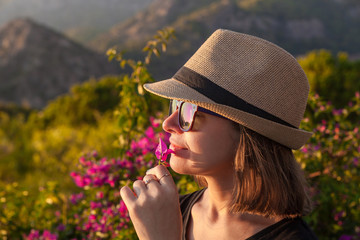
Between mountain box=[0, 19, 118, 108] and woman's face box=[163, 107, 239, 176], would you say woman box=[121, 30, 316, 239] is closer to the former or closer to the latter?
woman's face box=[163, 107, 239, 176]

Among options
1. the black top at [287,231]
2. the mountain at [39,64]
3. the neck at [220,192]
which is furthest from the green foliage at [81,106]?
the mountain at [39,64]

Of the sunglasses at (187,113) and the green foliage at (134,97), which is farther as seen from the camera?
the green foliage at (134,97)

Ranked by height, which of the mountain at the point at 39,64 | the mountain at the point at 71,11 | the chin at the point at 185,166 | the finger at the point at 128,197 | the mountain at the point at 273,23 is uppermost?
the chin at the point at 185,166

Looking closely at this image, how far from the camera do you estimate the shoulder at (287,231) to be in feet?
4.25

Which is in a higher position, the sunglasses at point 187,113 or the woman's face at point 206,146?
the sunglasses at point 187,113

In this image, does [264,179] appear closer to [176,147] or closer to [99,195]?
[176,147]

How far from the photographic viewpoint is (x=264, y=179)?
4.29 ft

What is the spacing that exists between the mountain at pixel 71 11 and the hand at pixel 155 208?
153322mm

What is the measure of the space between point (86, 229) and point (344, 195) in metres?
1.88

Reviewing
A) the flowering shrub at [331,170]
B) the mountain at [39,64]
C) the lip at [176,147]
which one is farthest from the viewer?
the mountain at [39,64]

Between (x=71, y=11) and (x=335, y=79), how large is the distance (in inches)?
6792

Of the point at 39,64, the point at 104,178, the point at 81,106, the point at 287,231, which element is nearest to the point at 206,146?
the point at 287,231

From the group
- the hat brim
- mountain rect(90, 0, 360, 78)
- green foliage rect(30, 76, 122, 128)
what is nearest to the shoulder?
the hat brim

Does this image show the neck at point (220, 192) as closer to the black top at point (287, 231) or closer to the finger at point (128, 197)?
the black top at point (287, 231)
